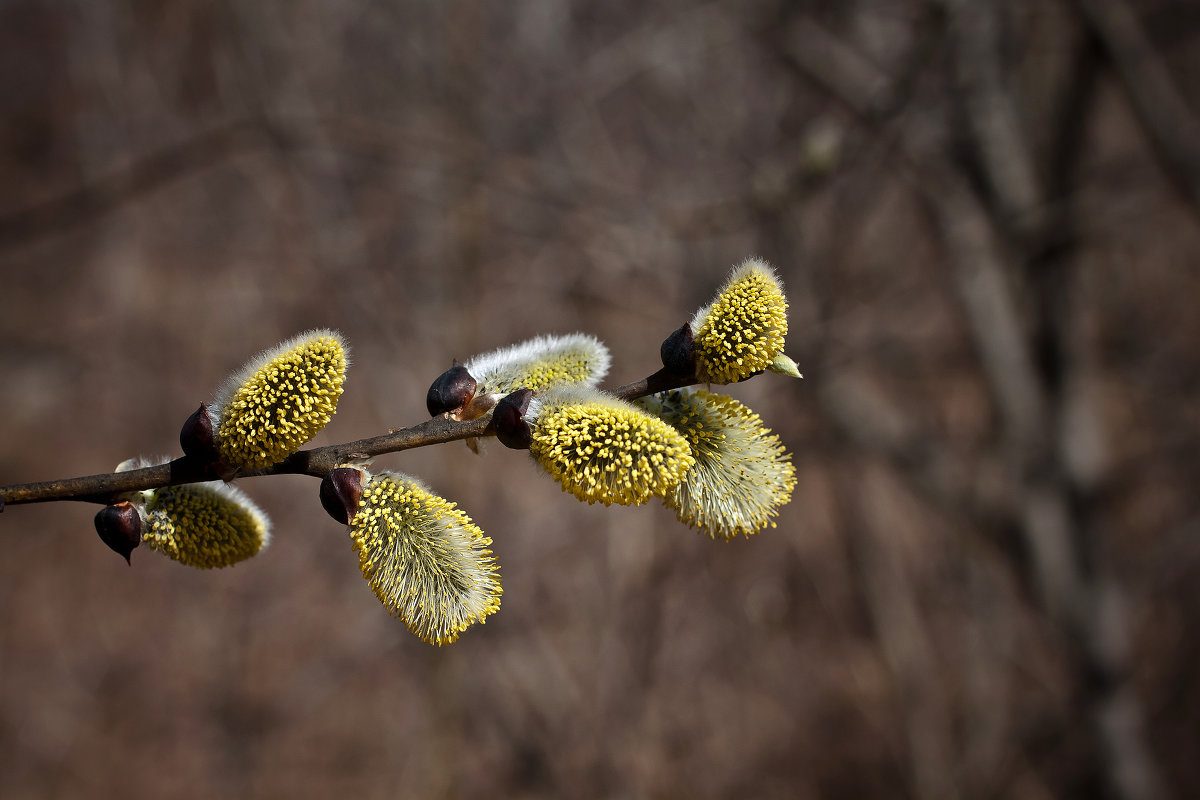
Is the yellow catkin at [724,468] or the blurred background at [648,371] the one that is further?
the blurred background at [648,371]

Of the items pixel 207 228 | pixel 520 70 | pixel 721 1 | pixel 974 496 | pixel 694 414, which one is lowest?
pixel 694 414

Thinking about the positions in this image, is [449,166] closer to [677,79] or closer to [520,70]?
[520,70]

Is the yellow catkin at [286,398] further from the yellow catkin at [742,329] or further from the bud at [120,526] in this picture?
the yellow catkin at [742,329]

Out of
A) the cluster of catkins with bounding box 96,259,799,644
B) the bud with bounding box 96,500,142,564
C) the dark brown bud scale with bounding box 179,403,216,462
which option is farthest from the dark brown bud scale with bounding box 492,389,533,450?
the bud with bounding box 96,500,142,564

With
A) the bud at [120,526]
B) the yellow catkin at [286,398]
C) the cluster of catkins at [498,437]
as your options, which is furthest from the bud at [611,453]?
the bud at [120,526]

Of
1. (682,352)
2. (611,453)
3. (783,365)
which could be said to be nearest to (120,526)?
(611,453)

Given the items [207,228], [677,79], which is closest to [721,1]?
[677,79]
